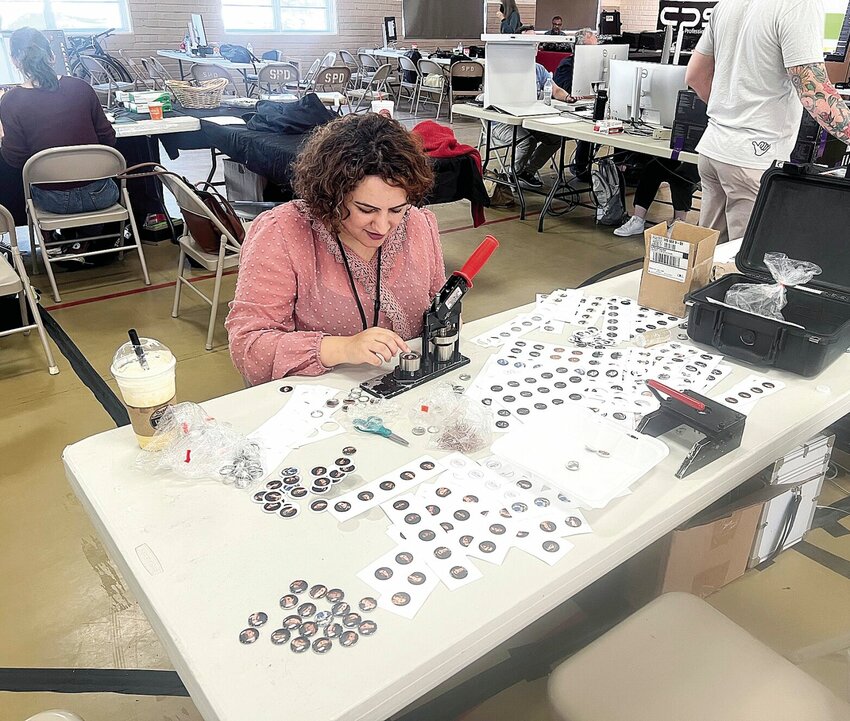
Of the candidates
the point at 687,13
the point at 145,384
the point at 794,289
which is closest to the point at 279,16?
the point at 687,13

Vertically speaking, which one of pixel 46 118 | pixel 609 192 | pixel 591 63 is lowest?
pixel 609 192

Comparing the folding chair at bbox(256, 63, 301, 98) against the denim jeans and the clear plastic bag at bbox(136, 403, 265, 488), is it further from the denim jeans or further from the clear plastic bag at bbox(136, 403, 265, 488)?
the clear plastic bag at bbox(136, 403, 265, 488)

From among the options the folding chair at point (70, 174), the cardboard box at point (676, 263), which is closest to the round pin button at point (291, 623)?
the cardboard box at point (676, 263)

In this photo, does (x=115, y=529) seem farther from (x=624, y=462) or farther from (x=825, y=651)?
(x=825, y=651)

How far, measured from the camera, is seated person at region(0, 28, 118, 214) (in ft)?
11.0

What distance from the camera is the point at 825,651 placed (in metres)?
1.32

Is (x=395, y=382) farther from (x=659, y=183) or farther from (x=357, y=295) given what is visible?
(x=659, y=183)

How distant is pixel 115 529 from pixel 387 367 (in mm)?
627

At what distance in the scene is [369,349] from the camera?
131 centimetres

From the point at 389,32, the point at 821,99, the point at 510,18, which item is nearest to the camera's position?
the point at 821,99

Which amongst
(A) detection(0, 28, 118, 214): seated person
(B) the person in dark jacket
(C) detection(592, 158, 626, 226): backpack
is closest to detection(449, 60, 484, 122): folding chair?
(B) the person in dark jacket

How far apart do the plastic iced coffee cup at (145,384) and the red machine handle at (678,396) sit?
2.72 ft

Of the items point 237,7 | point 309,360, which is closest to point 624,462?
point 309,360

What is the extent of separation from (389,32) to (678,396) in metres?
10.6
